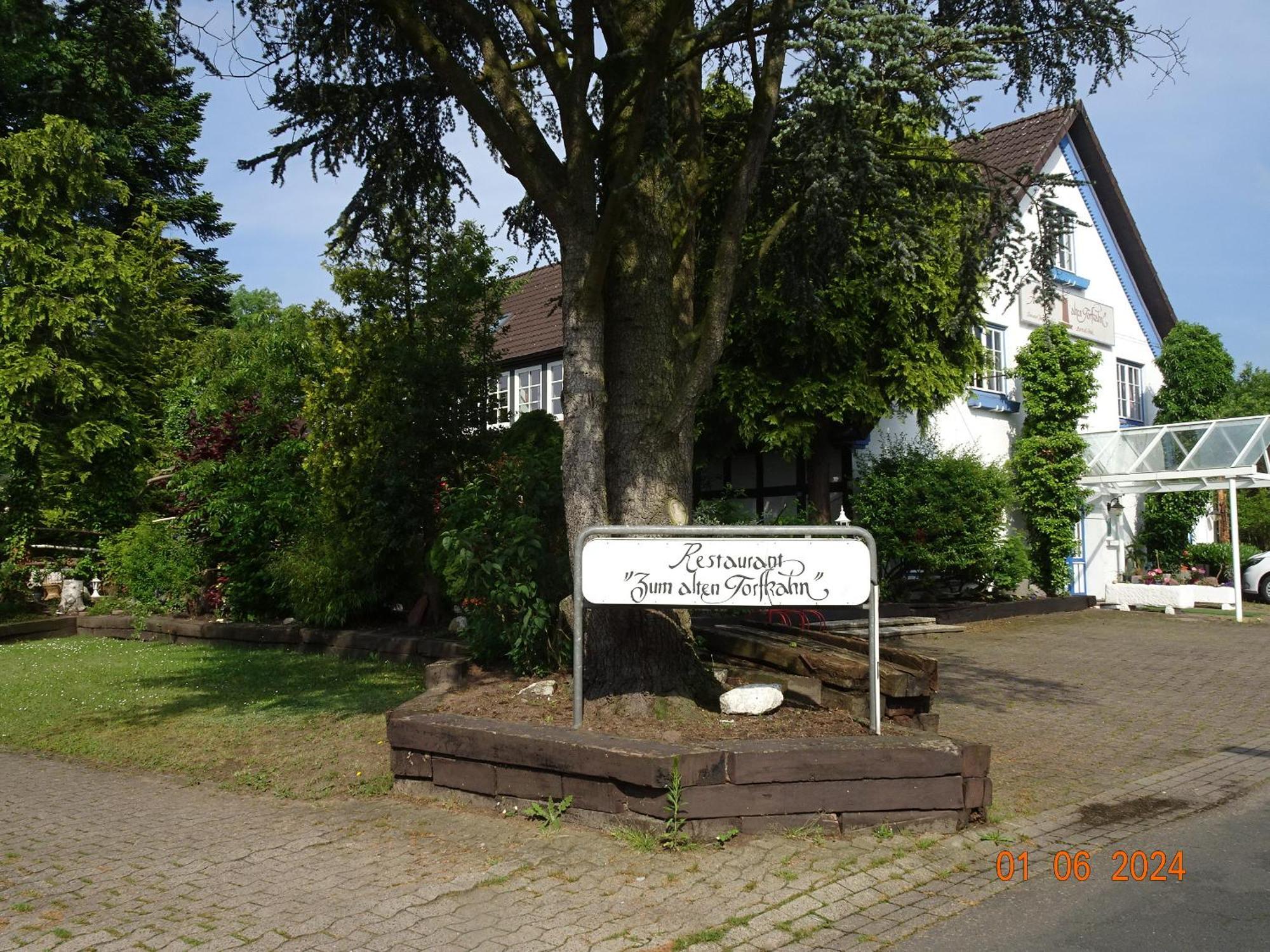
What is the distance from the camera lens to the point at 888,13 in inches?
263

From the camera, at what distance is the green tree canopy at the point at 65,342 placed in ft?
56.5

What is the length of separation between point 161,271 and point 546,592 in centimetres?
2177

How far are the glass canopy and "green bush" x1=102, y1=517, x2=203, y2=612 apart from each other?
15344 mm

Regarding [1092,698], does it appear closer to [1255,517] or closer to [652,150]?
[652,150]

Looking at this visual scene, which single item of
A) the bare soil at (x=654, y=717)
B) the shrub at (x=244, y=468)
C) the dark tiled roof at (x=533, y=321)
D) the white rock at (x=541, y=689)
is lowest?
the bare soil at (x=654, y=717)

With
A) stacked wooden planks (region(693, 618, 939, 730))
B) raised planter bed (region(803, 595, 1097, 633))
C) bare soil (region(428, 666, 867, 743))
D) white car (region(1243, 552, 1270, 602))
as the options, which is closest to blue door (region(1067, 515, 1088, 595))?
raised planter bed (region(803, 595, 1097, 633))

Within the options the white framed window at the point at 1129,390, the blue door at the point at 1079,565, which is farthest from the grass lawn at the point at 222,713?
the white framed window at the point at 1129,390

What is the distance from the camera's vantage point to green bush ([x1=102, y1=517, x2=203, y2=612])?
622 inches

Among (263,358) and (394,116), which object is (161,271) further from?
(394,116)

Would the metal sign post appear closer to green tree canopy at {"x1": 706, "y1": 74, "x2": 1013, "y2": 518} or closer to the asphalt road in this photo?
the asphalt road

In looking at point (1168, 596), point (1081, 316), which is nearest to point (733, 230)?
point (1168, 596)

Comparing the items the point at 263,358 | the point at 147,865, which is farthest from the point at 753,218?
the point at 263,358

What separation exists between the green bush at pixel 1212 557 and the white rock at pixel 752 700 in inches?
760

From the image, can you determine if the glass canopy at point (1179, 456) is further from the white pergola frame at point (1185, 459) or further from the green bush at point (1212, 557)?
the green bush at point (1212, 557)
